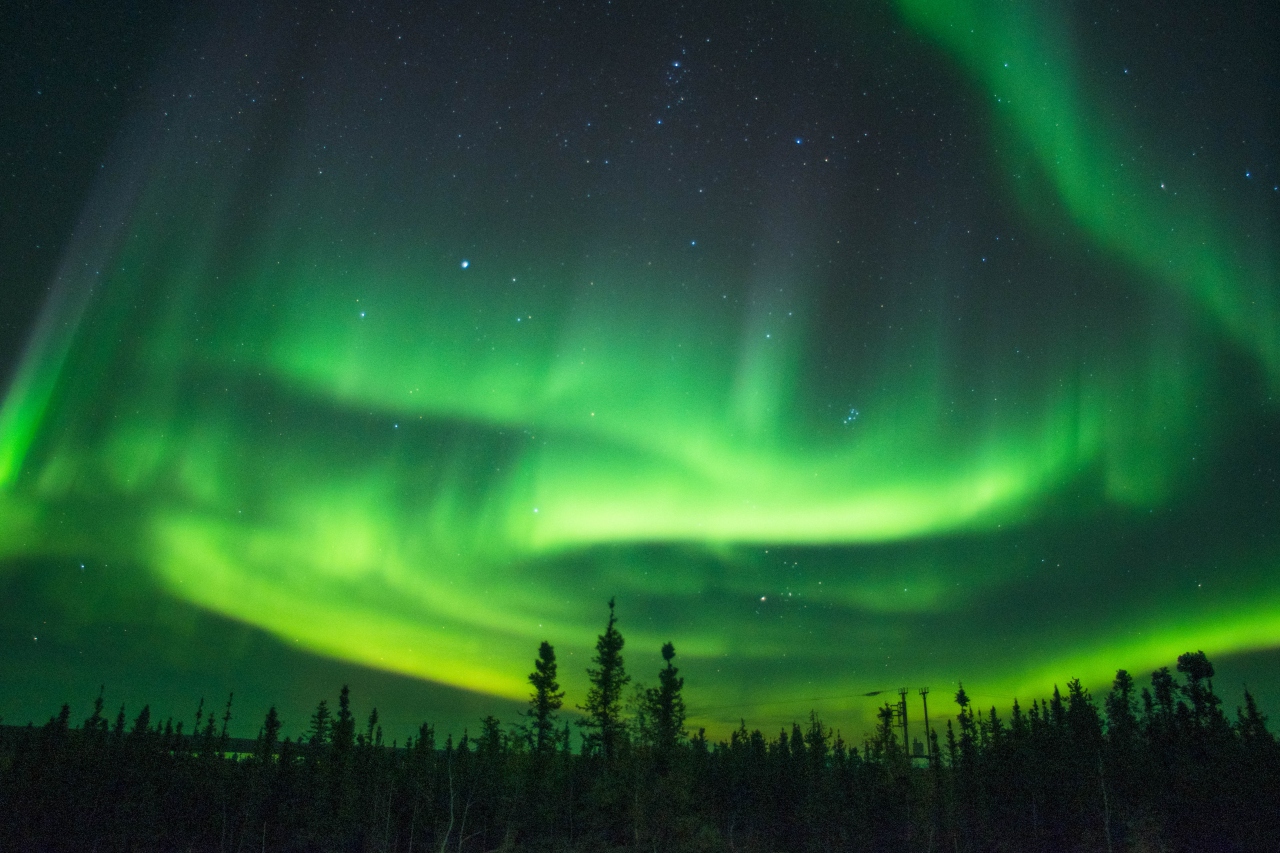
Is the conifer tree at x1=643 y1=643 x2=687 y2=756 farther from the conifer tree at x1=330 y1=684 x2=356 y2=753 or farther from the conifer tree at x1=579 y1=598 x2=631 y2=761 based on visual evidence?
the conifer tree at x1=330 y1=684 x2=356 y2=753

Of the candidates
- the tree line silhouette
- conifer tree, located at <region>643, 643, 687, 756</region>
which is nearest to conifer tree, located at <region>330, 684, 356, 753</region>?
the tree line silhouette

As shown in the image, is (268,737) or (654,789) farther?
(268,737)

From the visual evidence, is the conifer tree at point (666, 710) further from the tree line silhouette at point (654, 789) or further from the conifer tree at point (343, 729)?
the conifer tree at point (343, 729)

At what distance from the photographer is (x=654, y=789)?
4838 centimetres

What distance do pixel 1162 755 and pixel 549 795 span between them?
4580 centimetres

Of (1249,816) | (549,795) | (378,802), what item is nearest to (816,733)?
(549,795)

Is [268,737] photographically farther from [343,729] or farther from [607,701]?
[607,701]

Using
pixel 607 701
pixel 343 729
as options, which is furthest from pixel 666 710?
pixel 343 729

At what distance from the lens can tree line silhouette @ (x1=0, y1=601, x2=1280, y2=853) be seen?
166ft

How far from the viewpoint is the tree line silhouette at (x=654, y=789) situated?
166 ft

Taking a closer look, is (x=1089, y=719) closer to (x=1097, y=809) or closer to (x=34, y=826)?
(x=1097, y=809)

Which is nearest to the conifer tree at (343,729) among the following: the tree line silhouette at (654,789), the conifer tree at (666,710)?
the tree line silhouette at (654,789)

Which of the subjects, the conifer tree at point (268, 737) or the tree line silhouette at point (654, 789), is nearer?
the tree line silhouette at point (654, 789)

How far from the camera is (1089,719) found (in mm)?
62188
